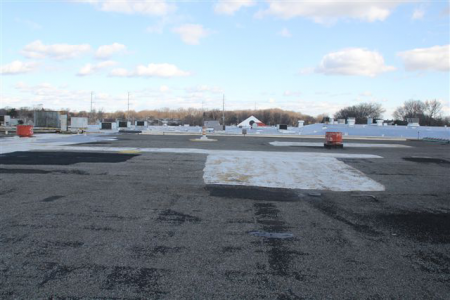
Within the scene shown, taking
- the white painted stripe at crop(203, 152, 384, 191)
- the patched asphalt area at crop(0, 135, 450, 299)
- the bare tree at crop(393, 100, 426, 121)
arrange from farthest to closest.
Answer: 1. the bare tree at crop(393, 100, 426, 121)
2. the white painted stripe at crop(203, 152, 384, 191)
3. the patched asphalt area at crop(0, 135, 450, 299)

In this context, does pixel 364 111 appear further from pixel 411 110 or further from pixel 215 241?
pixel 215 241

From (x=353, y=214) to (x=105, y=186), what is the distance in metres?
6.18

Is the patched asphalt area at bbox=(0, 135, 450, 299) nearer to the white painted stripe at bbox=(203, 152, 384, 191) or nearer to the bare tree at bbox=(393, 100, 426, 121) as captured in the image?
the white painted stripe at bbox=(203, 152, 384, 191)

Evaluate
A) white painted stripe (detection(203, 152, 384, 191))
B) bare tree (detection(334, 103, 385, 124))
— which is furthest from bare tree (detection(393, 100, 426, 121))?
white painted stripe (detection(203, 152, 384, 191))

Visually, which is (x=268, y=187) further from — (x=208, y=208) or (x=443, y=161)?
(x=443, y=161)

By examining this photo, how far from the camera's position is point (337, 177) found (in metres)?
11.6

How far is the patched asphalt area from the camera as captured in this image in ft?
12.7

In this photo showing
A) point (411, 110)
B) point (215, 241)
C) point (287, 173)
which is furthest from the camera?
point (411, 110)

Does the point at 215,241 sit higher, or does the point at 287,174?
the point at 287,174

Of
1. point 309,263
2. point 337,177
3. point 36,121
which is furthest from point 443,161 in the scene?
point 36,121

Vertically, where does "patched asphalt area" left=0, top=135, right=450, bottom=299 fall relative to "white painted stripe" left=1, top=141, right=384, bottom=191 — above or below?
below

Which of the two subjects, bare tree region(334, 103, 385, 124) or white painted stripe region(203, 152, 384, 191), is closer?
white painted stripe region(203, 152, 384, 191)

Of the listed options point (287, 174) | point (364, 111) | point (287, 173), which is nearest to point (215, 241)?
point (287, 174)

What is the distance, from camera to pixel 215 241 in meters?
5.26
